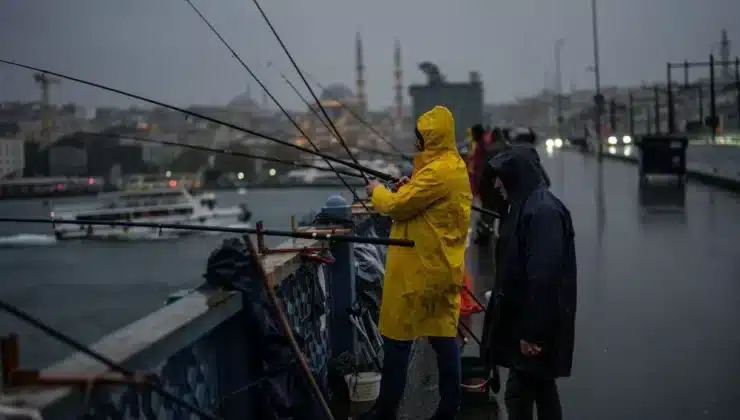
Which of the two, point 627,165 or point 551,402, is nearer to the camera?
point 551,402

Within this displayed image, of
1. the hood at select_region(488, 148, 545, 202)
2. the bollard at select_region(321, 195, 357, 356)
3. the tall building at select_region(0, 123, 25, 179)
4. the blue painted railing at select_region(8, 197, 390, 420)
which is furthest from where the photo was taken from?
the bollard at select_region(321, 195, 357, 356)

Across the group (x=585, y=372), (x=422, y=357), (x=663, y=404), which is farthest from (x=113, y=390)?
(x=585, y=372)

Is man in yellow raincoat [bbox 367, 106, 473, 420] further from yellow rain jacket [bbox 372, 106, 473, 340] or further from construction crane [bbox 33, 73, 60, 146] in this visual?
construction crane [bbox 33, 73, 60, 146]

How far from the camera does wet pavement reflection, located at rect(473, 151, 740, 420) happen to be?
6523 millimetres

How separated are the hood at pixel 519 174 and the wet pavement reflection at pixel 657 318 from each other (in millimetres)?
1961

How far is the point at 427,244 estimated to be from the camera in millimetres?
4965

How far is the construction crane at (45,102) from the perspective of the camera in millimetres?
5875

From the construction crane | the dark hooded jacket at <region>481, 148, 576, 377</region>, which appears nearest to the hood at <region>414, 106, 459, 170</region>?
the dark hooded jacket at <region>481, 148, 576, 377</region>

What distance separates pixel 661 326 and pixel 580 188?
876 inches

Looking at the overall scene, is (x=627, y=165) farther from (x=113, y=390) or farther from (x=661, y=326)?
(x=113, y=390)

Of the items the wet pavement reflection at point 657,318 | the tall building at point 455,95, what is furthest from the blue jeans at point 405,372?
the tall building at point 455,95

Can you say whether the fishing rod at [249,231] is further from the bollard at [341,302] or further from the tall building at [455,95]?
the tall building at [455,95]

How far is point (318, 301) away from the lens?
6004mm

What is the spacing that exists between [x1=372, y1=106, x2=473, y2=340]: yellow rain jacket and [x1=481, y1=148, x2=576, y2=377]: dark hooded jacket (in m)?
0.27
